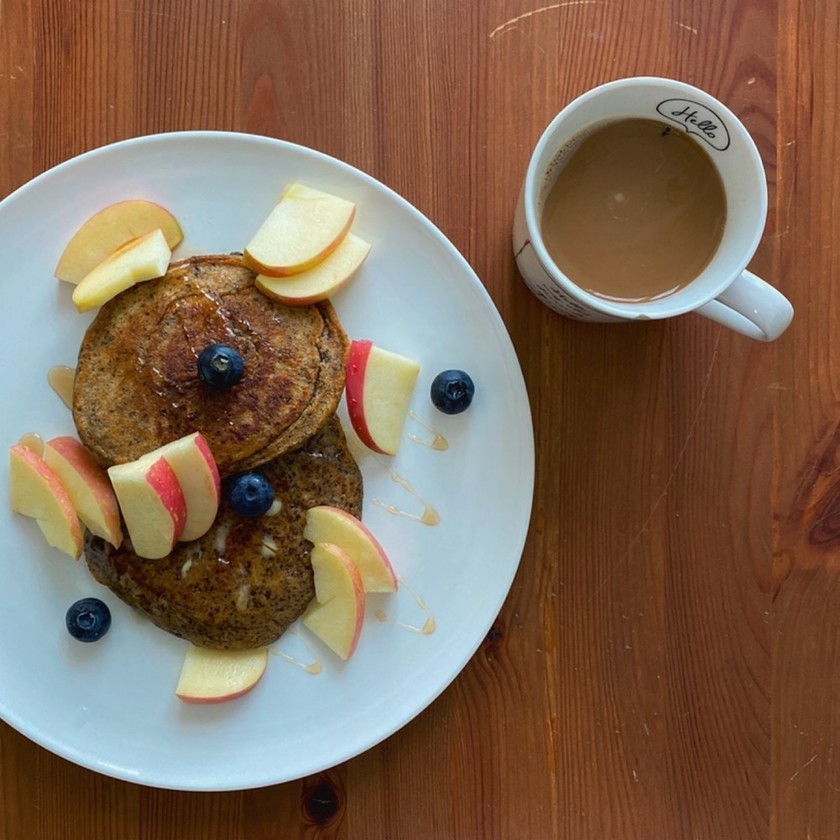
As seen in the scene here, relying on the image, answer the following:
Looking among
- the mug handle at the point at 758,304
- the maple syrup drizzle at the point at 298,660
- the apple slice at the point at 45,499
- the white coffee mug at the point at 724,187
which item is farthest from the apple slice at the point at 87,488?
the mug handle at the point at 758,304

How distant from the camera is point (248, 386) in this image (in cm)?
106

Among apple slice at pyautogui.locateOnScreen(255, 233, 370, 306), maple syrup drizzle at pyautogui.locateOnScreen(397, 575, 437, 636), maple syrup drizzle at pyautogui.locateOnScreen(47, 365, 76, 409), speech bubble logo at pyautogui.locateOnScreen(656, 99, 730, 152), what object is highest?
speech bubble logo at pyautogui.locateOnScreen(656, 99, 730, 152)

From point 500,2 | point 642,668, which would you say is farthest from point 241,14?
point 642,668

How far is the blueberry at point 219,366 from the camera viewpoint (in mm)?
1002

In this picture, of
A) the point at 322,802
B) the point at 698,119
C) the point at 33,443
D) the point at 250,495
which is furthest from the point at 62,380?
the point at 698,119

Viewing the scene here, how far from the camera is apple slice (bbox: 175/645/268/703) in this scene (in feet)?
3.64

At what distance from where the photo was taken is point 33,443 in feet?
3.60

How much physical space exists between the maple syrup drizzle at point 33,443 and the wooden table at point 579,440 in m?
0.39

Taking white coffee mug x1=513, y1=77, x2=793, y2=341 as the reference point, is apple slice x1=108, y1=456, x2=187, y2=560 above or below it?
below

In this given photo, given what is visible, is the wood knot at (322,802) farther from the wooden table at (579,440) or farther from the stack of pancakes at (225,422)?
the stack of pancakes at (225,422)

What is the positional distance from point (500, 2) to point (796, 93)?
0.49 m

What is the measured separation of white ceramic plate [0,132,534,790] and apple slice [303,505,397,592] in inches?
1.5

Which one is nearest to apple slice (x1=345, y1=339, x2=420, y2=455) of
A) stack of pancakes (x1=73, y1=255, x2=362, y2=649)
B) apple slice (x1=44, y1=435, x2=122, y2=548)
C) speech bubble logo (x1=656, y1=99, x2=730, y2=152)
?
stack of pancakes (x1=73, y1=255, x2=362, y2=649)

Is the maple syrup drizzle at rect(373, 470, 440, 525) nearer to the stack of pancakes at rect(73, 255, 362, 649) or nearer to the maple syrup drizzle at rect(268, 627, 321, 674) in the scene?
the stack of pancakes at rect(73, 255, 362, 649)
